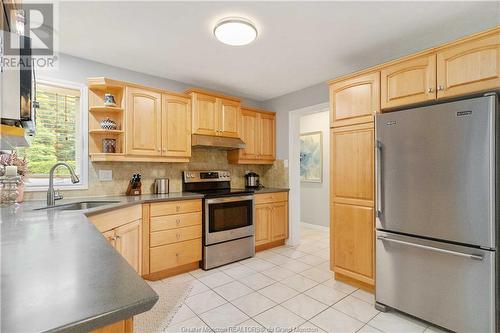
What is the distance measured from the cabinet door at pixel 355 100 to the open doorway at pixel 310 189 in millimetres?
1237

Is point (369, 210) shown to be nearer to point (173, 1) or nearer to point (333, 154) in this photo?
point (333, 154)

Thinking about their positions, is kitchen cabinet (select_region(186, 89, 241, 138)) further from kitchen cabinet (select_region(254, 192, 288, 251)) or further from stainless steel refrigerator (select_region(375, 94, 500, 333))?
stainless steel refrigerator (select_region(375, 94, 500, 333))

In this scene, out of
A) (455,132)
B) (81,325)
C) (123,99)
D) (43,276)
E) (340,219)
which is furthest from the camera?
(123,99)

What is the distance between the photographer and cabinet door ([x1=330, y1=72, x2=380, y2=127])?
235 cm

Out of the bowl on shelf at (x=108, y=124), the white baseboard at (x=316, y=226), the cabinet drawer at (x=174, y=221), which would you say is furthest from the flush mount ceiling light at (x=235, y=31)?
the white baseboard at (x=316, y=226)

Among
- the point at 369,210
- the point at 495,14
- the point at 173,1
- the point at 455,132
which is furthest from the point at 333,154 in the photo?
the point at 173,1

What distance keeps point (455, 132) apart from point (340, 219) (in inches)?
50.0

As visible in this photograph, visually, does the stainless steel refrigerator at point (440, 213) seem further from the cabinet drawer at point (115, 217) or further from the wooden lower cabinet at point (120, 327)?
the cabinet drawer at point (115, 217)

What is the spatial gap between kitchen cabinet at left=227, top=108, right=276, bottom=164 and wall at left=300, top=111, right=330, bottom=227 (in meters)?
1.26

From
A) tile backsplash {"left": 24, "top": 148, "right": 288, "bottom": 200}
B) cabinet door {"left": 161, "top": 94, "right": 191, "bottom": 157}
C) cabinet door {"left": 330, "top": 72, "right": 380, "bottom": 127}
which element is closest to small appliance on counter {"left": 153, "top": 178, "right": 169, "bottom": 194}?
tile backsplash {"left": 24, "top": 148, "right": 288, "bottom": 200}

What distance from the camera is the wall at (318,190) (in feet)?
15.9

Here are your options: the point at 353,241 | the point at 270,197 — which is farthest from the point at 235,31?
the point at 270,197

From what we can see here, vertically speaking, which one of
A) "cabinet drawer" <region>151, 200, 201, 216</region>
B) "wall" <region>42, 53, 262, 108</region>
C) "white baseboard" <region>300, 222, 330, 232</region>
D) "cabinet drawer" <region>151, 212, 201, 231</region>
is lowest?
"white baseboard" <region>300, 222, 330, 232</region>

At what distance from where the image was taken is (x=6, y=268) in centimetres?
77
